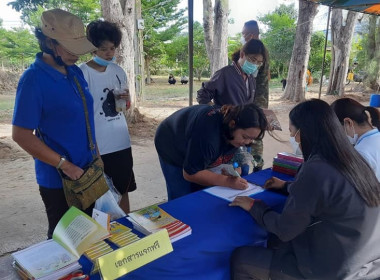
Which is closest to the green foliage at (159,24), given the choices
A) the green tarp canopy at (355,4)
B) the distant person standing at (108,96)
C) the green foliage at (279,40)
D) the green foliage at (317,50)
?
the green foliage at (279,40)

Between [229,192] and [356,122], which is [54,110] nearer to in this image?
[229,192]

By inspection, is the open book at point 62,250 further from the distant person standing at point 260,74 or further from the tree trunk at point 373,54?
the tree trunk at point 373,54

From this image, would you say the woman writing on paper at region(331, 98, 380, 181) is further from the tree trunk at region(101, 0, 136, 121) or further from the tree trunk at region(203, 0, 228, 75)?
the tree trunk at region(203, 0, 228, 75)

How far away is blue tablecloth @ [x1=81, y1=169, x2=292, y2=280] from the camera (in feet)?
3.75

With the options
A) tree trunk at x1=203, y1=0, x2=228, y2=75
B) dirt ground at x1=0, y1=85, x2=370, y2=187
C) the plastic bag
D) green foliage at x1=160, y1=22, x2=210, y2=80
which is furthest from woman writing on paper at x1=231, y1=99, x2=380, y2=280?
green foliage at x1=160, y1=22, x2=210, y2=80

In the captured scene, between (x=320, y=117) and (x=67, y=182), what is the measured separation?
3.61 feet

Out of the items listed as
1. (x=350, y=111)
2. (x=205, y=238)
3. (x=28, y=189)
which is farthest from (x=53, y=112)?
(x=28, y=189)

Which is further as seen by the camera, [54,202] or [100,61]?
[100,61]

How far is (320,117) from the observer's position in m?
1.25

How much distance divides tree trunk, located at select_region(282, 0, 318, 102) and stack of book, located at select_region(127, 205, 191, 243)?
397 inches

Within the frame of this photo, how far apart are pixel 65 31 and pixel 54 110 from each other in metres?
0.35

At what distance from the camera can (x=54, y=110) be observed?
1398mm

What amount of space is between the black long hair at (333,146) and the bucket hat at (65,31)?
100cm

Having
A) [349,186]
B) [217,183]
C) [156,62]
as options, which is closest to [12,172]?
[217,183]
